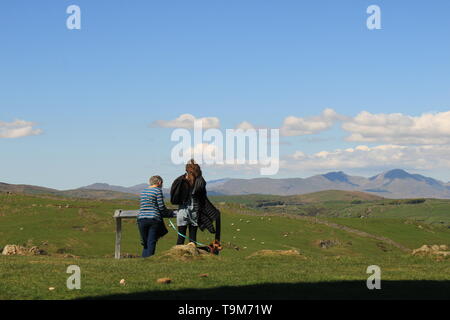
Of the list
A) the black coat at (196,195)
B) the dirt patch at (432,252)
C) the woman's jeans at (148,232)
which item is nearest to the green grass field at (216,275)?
the dirt patch at (432,252)

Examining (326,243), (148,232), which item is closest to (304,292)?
(148,232)

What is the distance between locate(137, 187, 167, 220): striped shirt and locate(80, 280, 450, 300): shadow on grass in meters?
8.73

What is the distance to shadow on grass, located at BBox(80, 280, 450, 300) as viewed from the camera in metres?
13.3

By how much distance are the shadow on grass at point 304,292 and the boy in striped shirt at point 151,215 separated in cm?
873

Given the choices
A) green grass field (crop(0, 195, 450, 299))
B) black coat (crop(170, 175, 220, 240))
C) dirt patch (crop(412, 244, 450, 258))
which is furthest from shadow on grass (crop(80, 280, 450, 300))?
black coat (crop(170, 175, 220, 240))

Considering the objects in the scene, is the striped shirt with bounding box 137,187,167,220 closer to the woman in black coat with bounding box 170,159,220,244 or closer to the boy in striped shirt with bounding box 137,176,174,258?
the boy in striped shirt with bounding box 137,176,174,258

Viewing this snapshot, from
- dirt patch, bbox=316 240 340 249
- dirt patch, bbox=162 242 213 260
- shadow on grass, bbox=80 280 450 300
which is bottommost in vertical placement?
dirt patch, bbox=316 240 340 249

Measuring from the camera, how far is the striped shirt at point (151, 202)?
23062mm

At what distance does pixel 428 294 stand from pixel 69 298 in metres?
7.79

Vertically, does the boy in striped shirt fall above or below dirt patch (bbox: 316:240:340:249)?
above

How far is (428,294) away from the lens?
14.1 m

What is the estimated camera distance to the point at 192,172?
23.4 m
